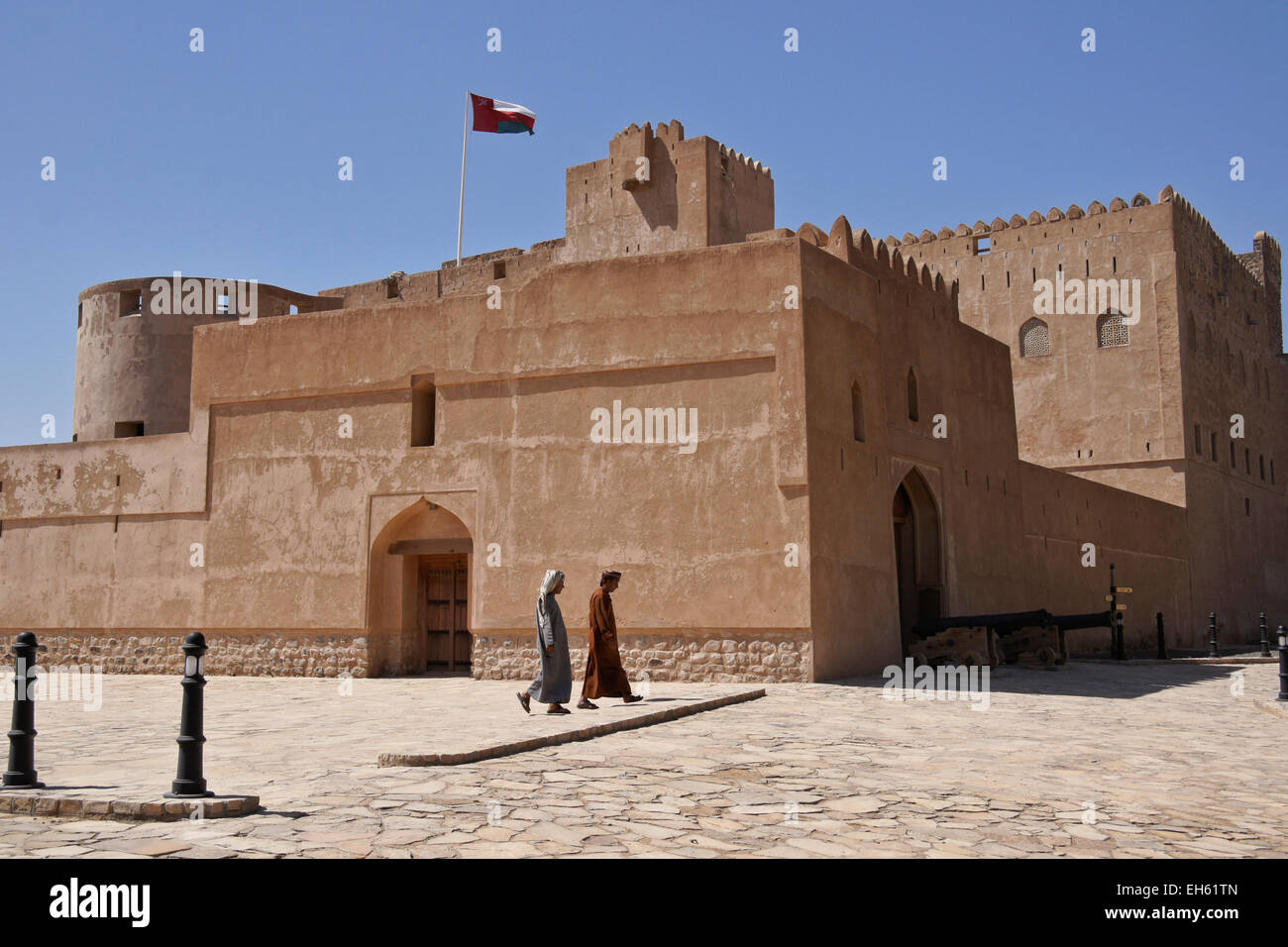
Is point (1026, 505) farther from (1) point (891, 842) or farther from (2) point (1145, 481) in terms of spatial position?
(1) point (891, 842)

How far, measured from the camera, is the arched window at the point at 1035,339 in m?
31.9

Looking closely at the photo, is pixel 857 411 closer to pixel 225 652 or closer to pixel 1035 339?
pixel 225 652

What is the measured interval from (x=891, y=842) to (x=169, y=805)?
136 inches

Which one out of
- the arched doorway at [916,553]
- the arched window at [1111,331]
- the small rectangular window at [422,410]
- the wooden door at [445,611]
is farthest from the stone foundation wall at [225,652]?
the arched window at [1111,331]

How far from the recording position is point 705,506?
14.7 metres

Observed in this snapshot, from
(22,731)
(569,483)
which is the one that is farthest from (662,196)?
(22,731)

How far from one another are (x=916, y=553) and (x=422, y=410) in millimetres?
7844

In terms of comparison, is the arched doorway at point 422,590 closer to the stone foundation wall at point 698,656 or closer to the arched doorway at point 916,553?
the stone foundation wall at point 698,656

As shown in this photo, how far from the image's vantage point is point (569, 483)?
50.6 ft

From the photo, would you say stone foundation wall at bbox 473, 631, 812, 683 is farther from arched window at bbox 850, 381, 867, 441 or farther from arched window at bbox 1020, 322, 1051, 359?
arched window at bbox 1020, 322, 1051, 359

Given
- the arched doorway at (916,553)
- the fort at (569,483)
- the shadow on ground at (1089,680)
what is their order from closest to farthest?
1. the shadow on ground at (1089,680)
2. the fort at (569,483)
3. the arched doorway at (916,553)

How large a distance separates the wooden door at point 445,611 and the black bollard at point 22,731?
35.4ft

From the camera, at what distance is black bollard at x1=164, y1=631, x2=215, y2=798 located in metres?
5.89
